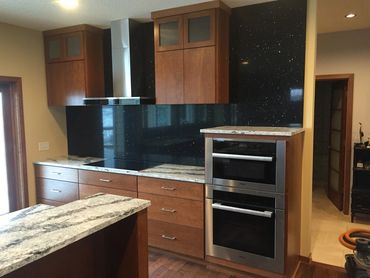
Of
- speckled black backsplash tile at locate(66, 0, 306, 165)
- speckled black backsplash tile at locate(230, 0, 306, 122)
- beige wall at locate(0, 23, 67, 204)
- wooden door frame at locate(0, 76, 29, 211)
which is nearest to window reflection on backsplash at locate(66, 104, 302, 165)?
speckled black backsplash tile at locate(66, 0, 306, 165)

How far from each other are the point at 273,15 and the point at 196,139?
1500 mm

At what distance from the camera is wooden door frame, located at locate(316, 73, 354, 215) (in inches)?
171

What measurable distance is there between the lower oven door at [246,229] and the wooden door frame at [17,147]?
97.3 inches

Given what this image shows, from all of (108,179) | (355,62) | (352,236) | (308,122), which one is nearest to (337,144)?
(355,62)

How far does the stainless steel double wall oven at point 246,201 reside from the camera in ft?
8.41

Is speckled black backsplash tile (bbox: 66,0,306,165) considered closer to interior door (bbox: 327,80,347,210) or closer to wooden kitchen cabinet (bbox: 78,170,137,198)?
wooden kitchen cabinet (bbox: 78,170,137,198)

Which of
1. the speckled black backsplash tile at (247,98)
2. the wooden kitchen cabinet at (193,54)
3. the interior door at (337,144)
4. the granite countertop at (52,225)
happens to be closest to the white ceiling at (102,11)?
the wooden kitchen cabinet at (193,54)

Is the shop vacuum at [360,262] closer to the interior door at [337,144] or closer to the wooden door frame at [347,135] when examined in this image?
the wooden door frame at [347,135]

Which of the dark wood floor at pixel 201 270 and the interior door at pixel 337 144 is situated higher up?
the interior door at pixel 337 144

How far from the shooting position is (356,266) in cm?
255

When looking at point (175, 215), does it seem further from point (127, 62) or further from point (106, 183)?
point (127, 62)

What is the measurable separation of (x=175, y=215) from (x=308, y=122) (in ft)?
5.12

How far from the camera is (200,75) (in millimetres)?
3041

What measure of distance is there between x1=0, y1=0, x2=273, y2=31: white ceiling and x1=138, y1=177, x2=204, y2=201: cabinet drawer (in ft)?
5.64
